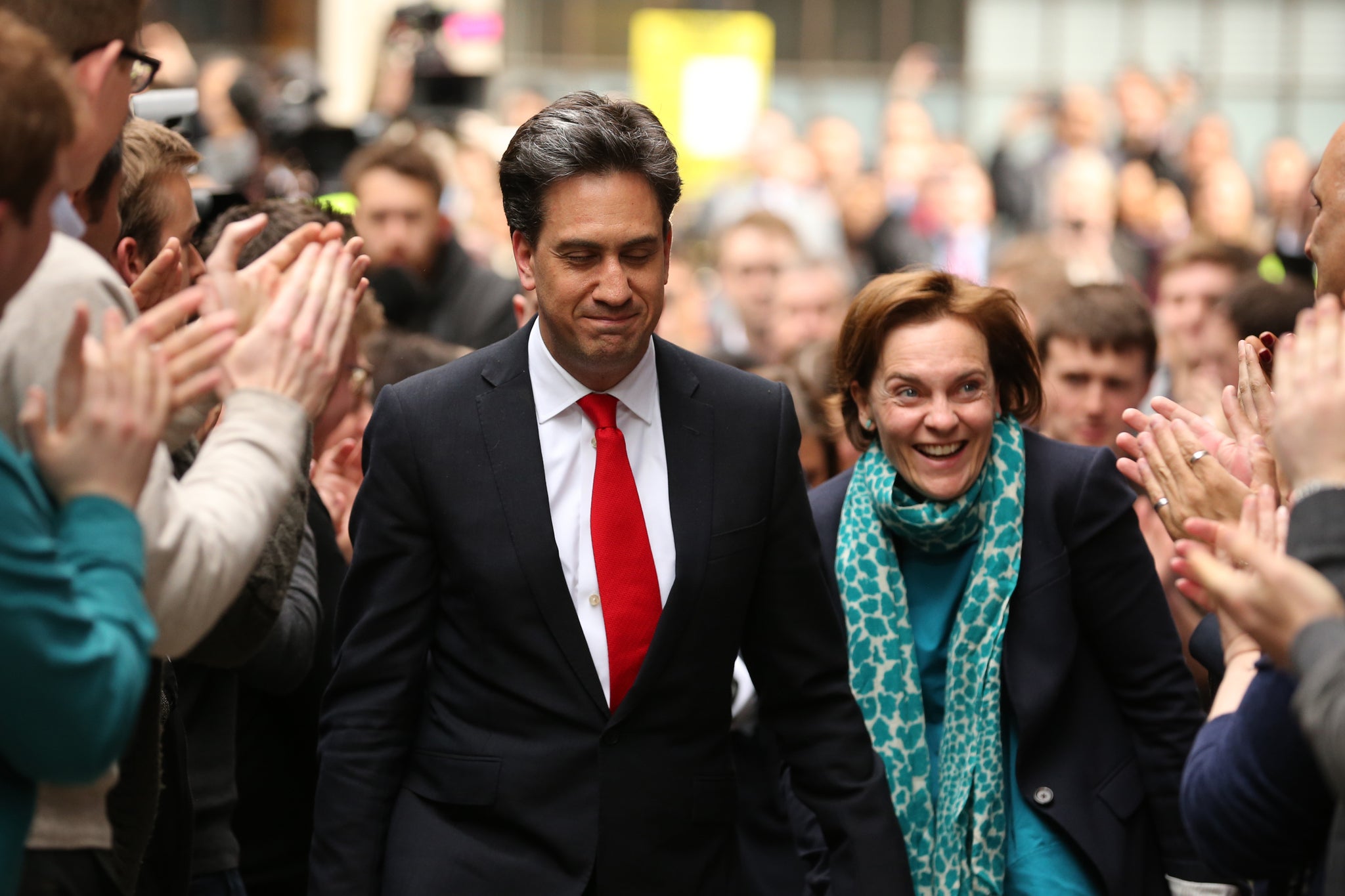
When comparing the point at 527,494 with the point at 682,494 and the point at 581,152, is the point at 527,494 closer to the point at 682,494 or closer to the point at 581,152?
the point at 682,494

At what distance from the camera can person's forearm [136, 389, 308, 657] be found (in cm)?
206

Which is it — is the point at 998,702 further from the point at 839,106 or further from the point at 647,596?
the point at 839,106

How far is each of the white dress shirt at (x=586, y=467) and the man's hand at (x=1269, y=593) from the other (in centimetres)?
101

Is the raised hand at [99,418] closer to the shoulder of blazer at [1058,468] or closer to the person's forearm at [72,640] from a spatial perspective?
the person's forearm at [72,640]

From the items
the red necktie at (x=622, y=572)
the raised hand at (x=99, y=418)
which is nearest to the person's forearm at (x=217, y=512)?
the raised hand at (x=99, y=418)

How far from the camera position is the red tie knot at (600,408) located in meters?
2.93

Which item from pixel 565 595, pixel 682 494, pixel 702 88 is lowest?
pixel 565 595

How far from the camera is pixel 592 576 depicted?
112 inches

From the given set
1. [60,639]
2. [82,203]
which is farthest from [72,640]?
[82,203]

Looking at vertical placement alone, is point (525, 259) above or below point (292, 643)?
above

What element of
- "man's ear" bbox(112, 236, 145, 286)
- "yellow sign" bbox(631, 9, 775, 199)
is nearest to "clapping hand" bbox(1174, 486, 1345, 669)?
"man's ear" bbox(112, 236, 145, 286)

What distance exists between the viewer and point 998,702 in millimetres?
3355

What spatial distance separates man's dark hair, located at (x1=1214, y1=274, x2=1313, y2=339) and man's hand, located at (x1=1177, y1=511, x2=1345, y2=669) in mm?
2997

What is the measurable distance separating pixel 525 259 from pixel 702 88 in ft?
48.1
